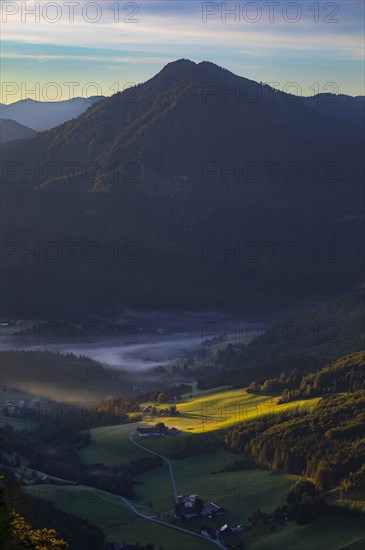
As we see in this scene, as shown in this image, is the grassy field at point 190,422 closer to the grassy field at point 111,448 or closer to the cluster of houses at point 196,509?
the grassy field at point 111,448

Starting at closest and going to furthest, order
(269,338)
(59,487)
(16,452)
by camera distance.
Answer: (59,487), (16,452), (269,338)

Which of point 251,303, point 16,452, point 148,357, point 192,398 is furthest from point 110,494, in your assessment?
point 251,303

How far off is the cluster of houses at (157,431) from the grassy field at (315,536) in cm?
2542

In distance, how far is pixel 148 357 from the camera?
13862 centimetres

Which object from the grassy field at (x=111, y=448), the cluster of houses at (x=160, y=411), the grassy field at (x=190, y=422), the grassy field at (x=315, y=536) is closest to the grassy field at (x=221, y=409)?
the grassy field at (x=190, y=422)

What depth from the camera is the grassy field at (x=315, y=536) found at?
53.2 metres

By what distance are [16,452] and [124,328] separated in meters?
90.9

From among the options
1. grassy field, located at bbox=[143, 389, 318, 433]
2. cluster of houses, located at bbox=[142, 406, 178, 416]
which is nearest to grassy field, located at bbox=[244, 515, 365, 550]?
grassy field, located at bbox=[143, 389, 318, 433]

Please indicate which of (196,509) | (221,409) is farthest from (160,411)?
(196,509)

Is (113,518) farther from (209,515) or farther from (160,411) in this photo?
(160,411)

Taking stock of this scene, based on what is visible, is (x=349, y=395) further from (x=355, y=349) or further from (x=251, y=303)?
(x=251, y=303)

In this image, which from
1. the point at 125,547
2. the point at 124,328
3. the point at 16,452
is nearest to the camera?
the point at 125,547

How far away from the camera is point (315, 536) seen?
5456 centimetres

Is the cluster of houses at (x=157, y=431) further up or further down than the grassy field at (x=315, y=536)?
further up
